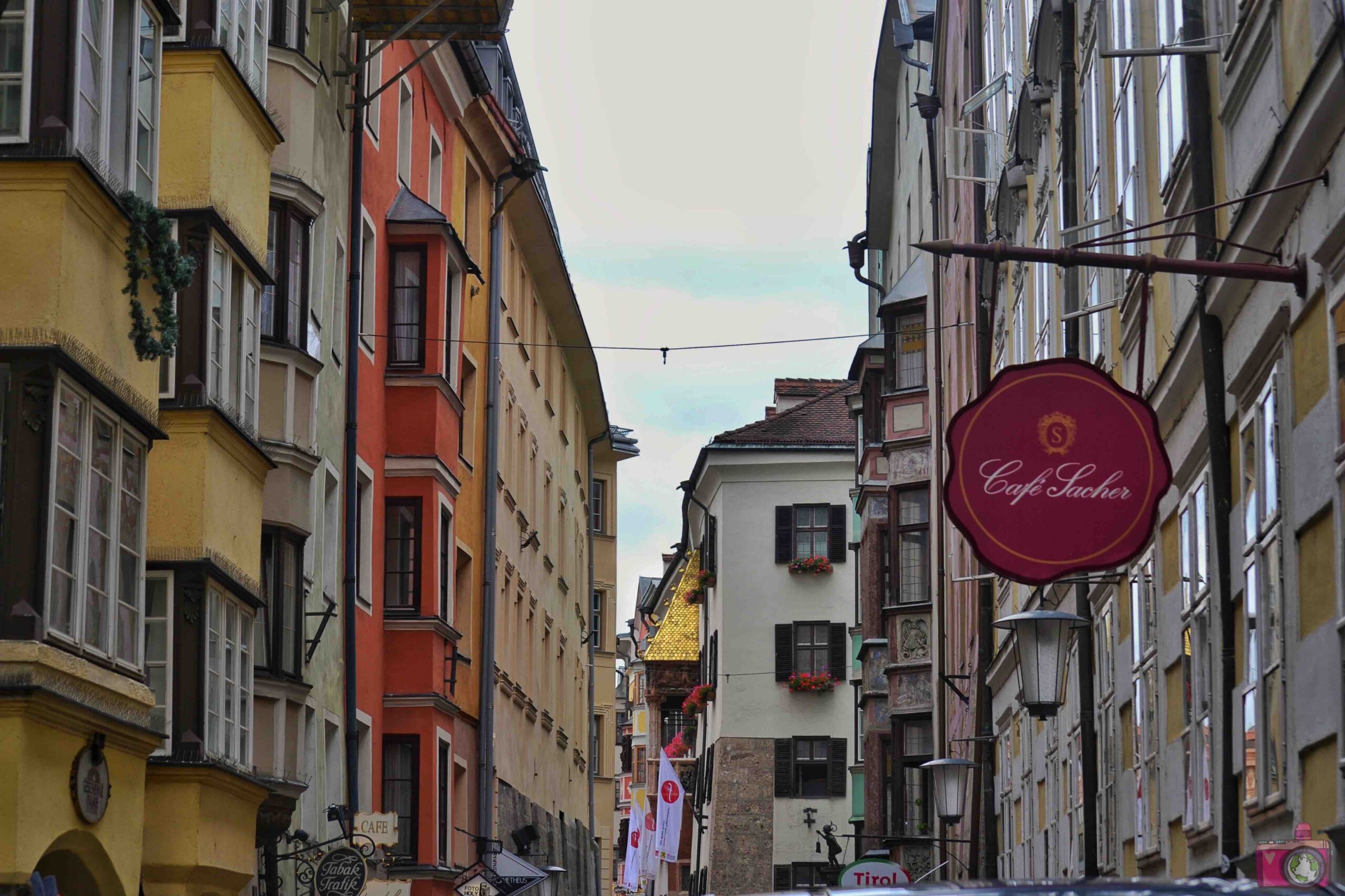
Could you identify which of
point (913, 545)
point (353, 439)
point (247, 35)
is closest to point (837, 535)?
point (913, 545)

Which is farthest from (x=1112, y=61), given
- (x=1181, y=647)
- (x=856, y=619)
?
(x=856, y=619)

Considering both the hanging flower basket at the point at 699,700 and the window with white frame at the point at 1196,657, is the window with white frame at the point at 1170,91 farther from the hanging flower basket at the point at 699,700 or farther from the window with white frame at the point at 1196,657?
the hanging flower basket at the point at 699,700

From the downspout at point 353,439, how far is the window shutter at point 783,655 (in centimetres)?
3682

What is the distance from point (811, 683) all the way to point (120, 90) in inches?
1906

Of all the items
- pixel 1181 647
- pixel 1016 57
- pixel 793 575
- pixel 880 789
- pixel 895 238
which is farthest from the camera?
pixel 793 575

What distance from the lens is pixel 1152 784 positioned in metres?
15.6

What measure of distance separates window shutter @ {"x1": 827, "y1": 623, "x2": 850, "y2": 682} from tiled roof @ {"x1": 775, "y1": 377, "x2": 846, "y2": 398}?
13327 millimetres

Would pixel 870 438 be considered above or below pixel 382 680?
above

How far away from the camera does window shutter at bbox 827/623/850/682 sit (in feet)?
203

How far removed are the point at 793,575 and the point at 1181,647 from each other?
48.6 meters

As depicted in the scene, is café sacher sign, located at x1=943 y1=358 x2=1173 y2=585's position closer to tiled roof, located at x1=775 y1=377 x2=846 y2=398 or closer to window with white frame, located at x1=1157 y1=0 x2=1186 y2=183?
window with white frame, located at x1=1157 y1=0 x2=1186 y2=183

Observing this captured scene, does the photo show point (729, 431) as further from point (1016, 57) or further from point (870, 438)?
point (1016, 57)

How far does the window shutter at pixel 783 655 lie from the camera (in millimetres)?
61969

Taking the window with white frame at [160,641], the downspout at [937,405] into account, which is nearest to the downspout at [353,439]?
→ the window with white frame at [160,641]
